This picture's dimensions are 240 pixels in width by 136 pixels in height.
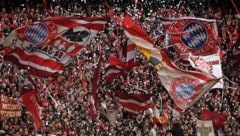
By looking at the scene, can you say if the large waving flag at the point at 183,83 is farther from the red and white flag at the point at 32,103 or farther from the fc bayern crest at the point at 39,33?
the red and white flag at the point at 32,103

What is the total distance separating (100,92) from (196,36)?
812 centimetres

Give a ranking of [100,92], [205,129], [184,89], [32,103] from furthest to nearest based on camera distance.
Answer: [100,92] → [205,129] → [32,103] → [184,89]

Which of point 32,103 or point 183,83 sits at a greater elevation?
point 183,83

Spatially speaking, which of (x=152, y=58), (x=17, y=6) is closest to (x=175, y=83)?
(x=152, y=58)

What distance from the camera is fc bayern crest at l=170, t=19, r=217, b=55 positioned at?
55.8 ft

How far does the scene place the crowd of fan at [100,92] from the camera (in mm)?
22156

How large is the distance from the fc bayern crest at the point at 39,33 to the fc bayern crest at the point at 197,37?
308cm

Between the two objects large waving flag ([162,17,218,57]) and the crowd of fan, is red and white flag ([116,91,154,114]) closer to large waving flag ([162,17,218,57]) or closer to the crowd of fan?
the crowd of fan

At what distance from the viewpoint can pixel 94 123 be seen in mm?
22609

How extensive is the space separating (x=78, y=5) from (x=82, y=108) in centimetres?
1119

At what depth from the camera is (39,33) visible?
17.1m

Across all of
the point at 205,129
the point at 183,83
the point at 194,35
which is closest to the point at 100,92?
the point at 205,129

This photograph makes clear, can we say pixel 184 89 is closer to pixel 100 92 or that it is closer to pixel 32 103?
pixel 32 103

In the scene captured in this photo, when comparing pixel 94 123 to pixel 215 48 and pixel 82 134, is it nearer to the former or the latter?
pixel 82 134
